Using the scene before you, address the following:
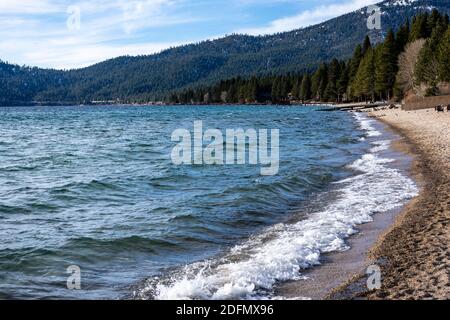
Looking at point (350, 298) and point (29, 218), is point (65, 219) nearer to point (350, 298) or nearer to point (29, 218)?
point (29, 218)

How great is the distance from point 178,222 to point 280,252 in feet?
15.0

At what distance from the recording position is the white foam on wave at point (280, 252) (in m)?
8.98

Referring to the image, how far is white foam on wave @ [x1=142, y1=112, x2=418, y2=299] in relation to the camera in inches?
354

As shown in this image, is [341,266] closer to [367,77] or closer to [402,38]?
[367,77]

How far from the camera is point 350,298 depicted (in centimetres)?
811

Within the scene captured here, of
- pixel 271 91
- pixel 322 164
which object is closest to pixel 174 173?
pixel 322 164

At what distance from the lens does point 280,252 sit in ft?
36.0

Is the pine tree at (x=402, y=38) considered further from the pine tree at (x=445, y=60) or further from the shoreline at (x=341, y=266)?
the shoreline at (x=341, y=266)

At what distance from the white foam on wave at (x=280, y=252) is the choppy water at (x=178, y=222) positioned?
3 cm

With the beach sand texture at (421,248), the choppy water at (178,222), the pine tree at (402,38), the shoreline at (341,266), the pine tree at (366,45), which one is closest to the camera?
the beach sand texture at (421,248)

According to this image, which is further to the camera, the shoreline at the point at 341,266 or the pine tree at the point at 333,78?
the pine tree at the point at 333,78

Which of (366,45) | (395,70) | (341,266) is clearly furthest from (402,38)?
(341,266)

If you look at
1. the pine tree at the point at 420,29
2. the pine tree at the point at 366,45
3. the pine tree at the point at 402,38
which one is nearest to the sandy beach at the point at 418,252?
the pine tree at the point at 420,29
